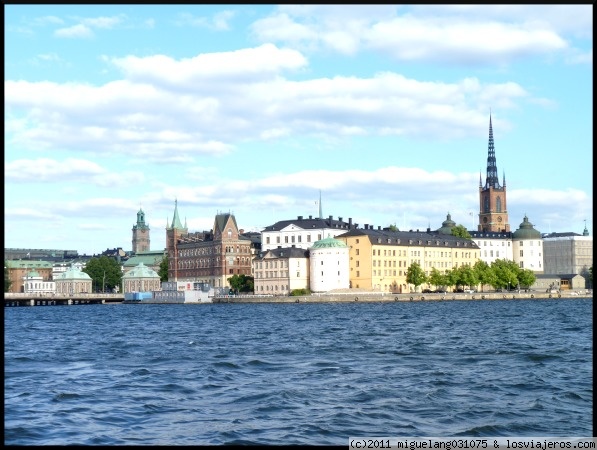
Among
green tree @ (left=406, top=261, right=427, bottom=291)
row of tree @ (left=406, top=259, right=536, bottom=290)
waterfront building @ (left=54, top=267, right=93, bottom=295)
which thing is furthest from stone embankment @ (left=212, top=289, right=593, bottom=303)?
waterfront building @ (left=54, top=267, right=93, bottom=295)

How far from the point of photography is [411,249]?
106188 millimetres

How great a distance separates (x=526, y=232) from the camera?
128m

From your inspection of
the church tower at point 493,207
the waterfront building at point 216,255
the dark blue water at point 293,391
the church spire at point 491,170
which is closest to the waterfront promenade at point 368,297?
the waterfront building at point 216,255

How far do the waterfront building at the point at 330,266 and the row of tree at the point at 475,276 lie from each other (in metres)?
7.46

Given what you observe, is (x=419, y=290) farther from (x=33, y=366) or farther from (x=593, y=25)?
(x=593, y=25)

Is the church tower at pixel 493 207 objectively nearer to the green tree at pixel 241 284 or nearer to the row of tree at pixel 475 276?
the row of tree at pixel 475 276

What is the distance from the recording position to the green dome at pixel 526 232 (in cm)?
12788

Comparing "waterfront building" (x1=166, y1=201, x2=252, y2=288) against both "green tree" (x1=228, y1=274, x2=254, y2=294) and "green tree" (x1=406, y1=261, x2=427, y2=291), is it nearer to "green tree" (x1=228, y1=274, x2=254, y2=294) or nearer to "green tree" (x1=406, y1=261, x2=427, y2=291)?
"green tree" (x1=228, y1=274, x2=254, y2=294)

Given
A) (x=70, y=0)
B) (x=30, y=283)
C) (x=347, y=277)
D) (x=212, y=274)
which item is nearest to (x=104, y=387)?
(x=70, y=0)

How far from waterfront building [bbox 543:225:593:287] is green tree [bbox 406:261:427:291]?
34.4m

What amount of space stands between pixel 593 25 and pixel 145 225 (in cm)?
19457

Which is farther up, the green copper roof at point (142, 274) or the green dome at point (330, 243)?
A: the green dome at point (330, 243)

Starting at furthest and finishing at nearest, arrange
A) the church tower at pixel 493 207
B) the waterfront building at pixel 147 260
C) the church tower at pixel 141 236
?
the church tower at pixel 141 236 → the waterfront building at pixel 147 260 → the church tower at pixel 493 207

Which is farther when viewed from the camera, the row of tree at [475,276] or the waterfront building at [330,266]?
the row of tree at [475,276]
